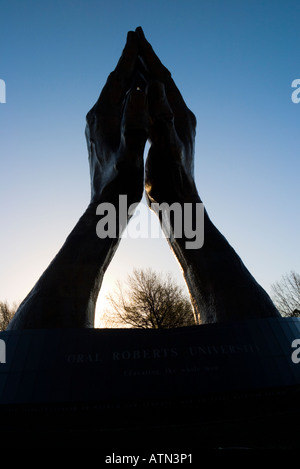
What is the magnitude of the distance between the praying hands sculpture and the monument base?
83 cm

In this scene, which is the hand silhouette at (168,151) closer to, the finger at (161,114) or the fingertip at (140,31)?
the finger at (161,114)

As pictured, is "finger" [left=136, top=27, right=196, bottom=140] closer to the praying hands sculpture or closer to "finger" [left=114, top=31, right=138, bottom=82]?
the praying hands sculpture

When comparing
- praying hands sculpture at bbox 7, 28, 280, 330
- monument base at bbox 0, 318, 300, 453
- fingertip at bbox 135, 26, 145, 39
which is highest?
fingertip at bbox 135, 26, 145, 39

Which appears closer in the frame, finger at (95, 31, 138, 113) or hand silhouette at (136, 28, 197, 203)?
hand silhouette at (136, 28, 197, 203)

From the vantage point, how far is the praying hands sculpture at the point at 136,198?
5.25 meters

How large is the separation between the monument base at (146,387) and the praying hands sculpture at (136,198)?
83 centimetres

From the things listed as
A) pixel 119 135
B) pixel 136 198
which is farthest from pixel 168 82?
pixel 136 198

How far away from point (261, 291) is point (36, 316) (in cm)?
385

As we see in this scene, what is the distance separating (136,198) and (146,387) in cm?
437

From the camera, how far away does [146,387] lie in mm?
3607

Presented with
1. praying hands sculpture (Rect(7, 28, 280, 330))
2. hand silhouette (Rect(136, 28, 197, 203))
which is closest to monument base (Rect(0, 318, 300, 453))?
praying hands sculpture (Rect(7, 28, 280, 330))

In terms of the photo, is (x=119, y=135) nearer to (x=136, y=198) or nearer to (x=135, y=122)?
(x=135, y=122)

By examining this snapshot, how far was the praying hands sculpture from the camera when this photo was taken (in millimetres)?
5254

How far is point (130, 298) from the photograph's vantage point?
22781 millimetres
